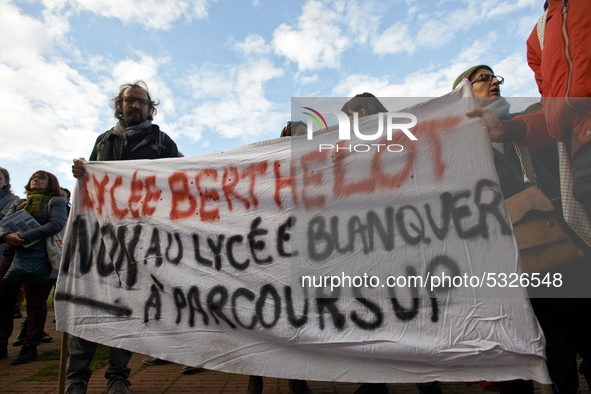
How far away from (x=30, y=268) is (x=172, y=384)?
1954 mm

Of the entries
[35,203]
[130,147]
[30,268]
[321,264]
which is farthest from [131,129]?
[321,264]

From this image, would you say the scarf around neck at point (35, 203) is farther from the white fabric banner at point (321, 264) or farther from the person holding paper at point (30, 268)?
the white fabric banner at point (321, 264)

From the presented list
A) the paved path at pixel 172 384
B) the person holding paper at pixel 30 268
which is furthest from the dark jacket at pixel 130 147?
the paved path at pixel 172 384

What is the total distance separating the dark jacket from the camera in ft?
9.54

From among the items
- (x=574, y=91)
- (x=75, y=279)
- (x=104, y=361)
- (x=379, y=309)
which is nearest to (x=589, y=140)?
(x=574, y=91)

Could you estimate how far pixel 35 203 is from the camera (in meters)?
3.74

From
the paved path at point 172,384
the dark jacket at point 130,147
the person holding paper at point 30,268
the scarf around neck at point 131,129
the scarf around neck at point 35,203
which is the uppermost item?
the scarf around neck at point 131,129

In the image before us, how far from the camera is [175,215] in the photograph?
2420mm

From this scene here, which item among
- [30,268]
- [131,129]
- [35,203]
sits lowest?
[30,268]

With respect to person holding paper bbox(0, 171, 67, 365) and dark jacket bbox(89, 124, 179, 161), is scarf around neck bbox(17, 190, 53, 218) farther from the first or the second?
dark jacket bbox(89, 124, 179, 161)

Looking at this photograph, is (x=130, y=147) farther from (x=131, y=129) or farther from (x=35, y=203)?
(x=35, y=203)

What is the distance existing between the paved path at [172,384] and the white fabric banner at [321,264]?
1.98ft

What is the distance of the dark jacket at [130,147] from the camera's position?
2.91m

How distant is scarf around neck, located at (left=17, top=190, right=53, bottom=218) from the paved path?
4.77 ft
